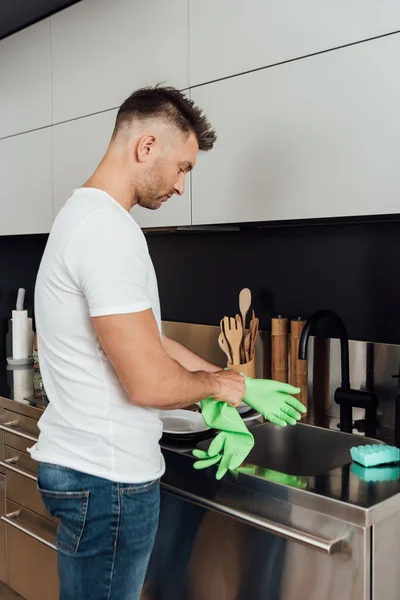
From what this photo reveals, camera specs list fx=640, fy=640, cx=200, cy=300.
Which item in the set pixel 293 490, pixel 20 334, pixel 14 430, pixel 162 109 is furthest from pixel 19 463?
pixel 162 109

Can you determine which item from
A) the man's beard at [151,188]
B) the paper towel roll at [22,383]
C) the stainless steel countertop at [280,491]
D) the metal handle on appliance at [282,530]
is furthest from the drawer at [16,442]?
the man's beard at [151,188]

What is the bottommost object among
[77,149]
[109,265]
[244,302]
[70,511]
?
[70,511]

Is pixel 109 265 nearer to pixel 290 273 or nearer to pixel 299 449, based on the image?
pixel 299 449

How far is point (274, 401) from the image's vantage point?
146 centimetres

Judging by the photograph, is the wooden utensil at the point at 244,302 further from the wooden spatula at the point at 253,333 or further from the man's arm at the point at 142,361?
the man's arm at the point at 142,361

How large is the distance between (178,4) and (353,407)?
129 cm

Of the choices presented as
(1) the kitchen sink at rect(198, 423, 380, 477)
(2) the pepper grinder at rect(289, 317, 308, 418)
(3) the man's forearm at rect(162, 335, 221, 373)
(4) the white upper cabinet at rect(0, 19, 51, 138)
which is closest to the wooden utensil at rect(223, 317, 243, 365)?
(2) the pepper grinder at rect(289, 317, 308, 418)

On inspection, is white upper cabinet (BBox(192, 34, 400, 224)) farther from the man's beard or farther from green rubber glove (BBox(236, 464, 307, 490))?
green rubber glove (BBox(236, 464, 307, 490))

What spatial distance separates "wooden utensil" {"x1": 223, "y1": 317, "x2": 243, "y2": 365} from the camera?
2.00 m

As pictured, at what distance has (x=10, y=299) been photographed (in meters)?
3.19

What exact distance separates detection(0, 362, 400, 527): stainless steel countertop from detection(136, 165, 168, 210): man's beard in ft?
2.08

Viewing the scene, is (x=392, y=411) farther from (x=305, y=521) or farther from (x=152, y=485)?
(x=152, y=485)

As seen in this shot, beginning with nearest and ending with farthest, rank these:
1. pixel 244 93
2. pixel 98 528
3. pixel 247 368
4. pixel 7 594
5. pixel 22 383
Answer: pixel 98 528
pixel 244 93
pixel 247 368
pixel 7 594
pixel 22 383

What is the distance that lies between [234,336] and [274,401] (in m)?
0.56
